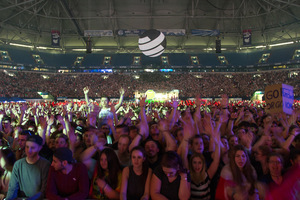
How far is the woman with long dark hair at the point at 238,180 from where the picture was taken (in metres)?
2.43

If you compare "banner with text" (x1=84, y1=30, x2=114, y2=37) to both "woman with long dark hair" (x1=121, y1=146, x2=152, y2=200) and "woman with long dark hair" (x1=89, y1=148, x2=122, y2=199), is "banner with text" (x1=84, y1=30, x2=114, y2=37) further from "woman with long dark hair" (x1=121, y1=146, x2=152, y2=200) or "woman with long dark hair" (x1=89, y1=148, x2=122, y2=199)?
"woman with long dark hair" (x1=121, y1=146, x2=152, y2=200)

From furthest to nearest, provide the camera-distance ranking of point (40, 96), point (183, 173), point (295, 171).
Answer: point (40, 96)
point (295, 171)
point (183, 173)

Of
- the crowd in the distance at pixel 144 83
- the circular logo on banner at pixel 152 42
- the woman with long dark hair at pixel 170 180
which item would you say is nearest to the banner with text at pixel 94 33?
the crowd in the distance at pixel 144 83

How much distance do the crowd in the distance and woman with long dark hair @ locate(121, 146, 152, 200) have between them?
32.3 m

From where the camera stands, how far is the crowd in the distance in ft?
117

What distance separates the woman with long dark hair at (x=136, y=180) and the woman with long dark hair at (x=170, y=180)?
111mm

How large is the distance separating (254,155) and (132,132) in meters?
2.30

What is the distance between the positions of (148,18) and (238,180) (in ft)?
106

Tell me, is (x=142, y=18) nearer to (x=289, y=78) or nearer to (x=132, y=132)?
(x=289, y=78)

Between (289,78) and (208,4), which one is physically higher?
(208,4)

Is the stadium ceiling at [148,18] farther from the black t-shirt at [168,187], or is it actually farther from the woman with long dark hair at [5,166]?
the black t-shirt at [168,187]

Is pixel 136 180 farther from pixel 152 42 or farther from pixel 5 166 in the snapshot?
pixel 152 42

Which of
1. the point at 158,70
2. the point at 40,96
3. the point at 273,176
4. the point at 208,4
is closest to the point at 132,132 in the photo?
the point at 273,176

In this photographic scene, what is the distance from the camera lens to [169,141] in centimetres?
350
